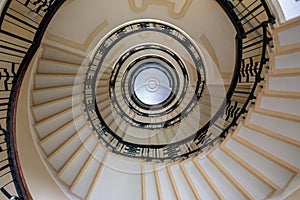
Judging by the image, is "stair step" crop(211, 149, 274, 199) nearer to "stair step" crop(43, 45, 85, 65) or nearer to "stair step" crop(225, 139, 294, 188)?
"stair step" crop(225, 139, 294, 188)

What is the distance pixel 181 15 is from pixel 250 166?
407 cm

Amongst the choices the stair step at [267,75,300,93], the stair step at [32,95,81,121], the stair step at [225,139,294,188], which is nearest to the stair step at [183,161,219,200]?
the stair step at [225,139,294,188]

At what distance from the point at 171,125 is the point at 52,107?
13.9 ft

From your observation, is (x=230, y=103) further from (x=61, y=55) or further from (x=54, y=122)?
(x=61, y=55)

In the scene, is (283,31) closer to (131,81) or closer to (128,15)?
(128,15)

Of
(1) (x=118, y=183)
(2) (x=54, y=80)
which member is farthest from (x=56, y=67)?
(1) (x=118, y=183)

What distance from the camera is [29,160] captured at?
495cm

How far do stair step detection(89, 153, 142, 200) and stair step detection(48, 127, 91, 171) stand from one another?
0.79 meters

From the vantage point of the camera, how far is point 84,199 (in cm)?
552

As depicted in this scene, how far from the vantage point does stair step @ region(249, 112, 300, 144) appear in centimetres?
402

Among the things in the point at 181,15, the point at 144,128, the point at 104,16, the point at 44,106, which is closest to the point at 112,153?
the point at 44,106

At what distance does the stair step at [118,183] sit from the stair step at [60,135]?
3.50 feet

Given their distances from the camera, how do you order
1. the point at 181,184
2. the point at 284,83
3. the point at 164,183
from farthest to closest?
the point at 164,183 < the point at 181,184 < the point at 284,83

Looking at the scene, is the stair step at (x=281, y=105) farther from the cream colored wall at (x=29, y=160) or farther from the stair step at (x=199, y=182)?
the cream colored wall at (x=29, y=160)
